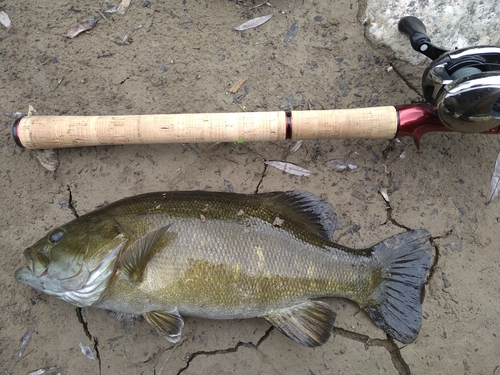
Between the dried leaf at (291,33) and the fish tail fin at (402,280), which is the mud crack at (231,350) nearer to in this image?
the fish tail fin at (402,280)

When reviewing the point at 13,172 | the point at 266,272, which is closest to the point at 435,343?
the point at 266,272

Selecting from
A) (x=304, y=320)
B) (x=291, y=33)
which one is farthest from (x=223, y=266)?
(x=291, y=33)

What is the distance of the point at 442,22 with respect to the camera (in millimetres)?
3104

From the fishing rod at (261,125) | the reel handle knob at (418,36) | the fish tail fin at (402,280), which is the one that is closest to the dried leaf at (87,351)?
the fishing rod at (261,125)

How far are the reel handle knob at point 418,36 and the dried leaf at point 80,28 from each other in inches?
102

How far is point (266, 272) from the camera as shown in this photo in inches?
98.5

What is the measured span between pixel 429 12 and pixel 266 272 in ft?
8.39

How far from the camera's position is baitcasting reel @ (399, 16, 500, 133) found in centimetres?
220

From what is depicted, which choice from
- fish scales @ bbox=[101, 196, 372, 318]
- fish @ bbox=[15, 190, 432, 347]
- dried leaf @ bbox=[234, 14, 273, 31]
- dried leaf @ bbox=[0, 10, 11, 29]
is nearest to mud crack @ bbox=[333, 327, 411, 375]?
fish @ bbox=[15, 190, 432, 347]

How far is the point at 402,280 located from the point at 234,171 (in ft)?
5.02

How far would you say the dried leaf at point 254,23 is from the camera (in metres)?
3.25

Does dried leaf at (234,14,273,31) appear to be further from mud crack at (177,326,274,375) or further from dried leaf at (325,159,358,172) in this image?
mud crack at (177,326,274,375)

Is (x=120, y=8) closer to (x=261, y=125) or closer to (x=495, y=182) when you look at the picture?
(x=261, y=125)

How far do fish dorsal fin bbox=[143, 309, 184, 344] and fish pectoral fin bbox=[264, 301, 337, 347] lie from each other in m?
0.62
